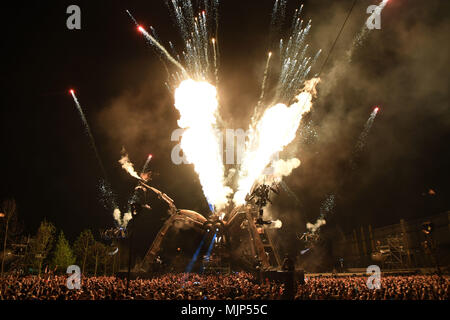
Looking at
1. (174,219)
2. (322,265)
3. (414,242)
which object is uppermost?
(174,219)

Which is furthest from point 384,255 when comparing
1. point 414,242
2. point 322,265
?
point 322,265

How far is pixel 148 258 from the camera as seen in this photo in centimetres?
2719

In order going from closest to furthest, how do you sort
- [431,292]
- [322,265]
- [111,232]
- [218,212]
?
[431,292], [111,232], [218,212], [322,265]

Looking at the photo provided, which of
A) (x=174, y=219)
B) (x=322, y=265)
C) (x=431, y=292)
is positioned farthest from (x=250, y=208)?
(x=322, y=265)

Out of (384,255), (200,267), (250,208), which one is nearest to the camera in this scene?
(250,208)

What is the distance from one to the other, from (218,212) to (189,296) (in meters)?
21.0

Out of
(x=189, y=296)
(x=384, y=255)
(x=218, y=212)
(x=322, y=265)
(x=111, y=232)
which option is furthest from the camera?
(x=322, y=265)

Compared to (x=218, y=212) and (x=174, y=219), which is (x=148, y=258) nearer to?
(x=174, y=219)
